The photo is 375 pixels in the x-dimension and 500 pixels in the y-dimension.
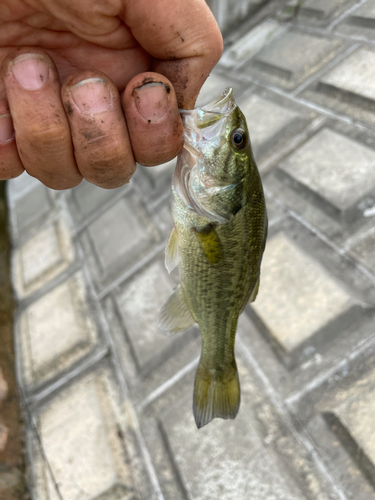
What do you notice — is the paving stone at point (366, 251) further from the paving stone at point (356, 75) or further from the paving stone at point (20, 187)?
the paving stone at point (20, 187)

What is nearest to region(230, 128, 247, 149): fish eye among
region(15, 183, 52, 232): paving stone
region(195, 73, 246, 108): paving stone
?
region(195, 73, 246, 108): paving stone

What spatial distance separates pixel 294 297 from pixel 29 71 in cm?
190

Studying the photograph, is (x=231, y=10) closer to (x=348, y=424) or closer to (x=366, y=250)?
(x=366, y=250)

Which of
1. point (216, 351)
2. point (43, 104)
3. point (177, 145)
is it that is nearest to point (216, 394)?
Answer: point (216, 351)

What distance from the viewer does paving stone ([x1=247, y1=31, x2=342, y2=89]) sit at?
3457mm

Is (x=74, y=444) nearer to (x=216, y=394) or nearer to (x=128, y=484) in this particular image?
(x=128, y=484)

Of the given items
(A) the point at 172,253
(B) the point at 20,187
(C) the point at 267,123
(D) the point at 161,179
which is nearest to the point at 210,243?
(A) the point at 172,253

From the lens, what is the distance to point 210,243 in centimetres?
134

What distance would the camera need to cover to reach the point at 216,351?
1525mm

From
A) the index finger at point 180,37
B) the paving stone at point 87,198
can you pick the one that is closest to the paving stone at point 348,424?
the index finger at point 180,37

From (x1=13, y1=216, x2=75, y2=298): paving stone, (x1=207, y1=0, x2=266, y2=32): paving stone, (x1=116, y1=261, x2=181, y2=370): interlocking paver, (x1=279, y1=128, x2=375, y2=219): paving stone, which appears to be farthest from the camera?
(x1=207, y1=0, x2=266, y2=32): paving stone

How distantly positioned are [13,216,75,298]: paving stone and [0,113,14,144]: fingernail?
237cm

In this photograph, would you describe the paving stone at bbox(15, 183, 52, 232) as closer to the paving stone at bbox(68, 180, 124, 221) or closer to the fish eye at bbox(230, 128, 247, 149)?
the paving stone at bbox(68, 180, 124, 221)

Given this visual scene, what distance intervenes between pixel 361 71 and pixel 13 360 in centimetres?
405
